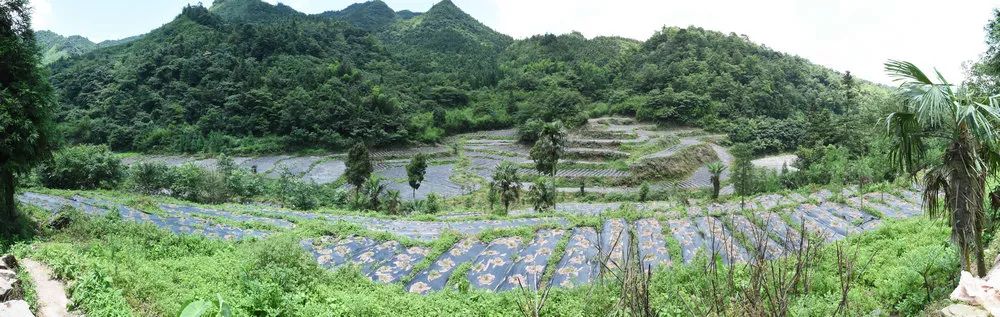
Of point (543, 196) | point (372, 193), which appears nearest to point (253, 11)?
point (372, 193)

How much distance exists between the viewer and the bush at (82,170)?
24.3 meters

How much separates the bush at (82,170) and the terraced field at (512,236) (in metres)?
5.75

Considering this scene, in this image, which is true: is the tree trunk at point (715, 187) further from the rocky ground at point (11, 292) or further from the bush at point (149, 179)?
the rocky ground at point (11, 292)

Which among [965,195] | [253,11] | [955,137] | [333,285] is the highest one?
[253,11]

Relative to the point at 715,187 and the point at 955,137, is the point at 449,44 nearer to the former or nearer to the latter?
the point at 715,187

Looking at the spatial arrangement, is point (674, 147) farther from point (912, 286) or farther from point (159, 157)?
point (159, 157)

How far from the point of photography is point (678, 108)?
55.6 metres

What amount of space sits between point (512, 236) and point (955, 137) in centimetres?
1040

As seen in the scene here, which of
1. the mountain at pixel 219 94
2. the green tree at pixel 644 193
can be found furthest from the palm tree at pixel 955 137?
the mountain at pixel 219 94

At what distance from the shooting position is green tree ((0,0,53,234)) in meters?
11.9

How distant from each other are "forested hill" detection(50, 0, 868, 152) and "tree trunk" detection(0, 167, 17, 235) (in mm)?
35773

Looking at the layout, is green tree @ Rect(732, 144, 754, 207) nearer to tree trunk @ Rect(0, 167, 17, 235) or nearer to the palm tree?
the palm tree

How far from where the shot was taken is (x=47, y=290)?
8578mm

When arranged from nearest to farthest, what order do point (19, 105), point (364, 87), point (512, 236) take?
point (19, 105) → point (512, 236) → point (364, 87)
